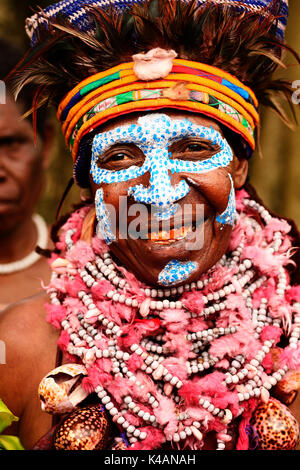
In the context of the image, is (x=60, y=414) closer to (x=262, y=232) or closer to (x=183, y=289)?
(x=183, y=289)

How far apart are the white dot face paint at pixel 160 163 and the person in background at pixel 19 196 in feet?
5.87

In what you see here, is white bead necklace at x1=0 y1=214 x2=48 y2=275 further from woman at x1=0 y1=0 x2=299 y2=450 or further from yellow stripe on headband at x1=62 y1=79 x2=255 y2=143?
yellow stripe on headband at x1=62 y1=79 x2=255 y2=143

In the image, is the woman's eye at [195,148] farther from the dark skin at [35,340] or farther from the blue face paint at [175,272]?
the blue face paint at [175,272]

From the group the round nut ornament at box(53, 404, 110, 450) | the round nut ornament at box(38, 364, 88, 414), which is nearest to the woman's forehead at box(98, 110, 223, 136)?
the round nut ornament at box(38, 364, 88, 414)

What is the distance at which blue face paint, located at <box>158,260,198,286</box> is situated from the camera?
2207 mm

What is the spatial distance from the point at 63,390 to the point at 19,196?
2.31 m

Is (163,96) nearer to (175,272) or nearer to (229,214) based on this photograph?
(229,214)

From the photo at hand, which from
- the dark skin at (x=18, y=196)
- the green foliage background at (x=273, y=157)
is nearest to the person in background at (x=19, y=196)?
the dark skin at (x=18, y=196)

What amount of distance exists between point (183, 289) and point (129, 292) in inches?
9.2

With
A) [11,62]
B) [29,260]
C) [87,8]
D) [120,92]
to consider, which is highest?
[11,62]

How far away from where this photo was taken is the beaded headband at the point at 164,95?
86.3 inches

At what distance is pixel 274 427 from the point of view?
6.97 ft

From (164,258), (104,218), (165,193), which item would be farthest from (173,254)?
(104,218)
